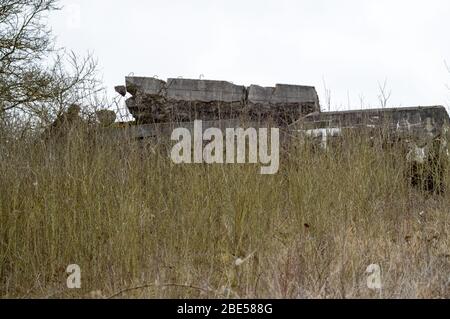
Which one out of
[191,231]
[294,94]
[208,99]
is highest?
[294,94]

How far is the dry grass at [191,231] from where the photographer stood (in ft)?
11.6

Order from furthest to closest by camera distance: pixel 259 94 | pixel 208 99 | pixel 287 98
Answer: pixel 287 98
pixel 259 94
pixel 208 99

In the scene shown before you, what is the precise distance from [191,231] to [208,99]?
4054mm

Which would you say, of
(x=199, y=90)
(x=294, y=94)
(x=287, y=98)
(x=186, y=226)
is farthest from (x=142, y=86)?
(x=186, y=226)

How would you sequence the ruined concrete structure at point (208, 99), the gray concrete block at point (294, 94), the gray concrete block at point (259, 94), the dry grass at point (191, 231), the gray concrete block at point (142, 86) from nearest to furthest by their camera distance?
1. the dry grass at point (191, 231)
2. the ruined concrete structure at point (208, 99)
3. the gray concrete block at point (142, 86)
4. the gray concrete block at point (259, 94)
5. the gray concrete block at point (294, 94)

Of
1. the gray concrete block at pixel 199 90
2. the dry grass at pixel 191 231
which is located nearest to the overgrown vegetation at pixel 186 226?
the dry grass at pixel 191 231

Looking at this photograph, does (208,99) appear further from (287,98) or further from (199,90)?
(287,98)

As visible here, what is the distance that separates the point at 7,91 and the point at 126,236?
8.24m

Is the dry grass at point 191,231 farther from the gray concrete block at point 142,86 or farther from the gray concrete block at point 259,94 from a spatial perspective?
the gray concrete block at point 259,94

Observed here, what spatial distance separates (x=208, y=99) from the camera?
324 inches

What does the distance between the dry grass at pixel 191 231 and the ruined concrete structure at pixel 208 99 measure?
8.81ft

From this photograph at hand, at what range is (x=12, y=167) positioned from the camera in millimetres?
4402

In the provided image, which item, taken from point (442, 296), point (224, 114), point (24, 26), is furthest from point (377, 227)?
point (24, 26)
